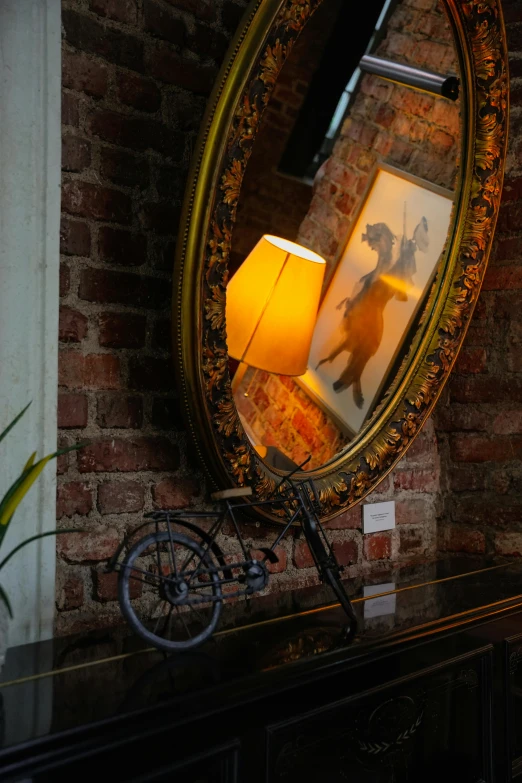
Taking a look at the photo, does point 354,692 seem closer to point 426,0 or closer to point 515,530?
point 515,530

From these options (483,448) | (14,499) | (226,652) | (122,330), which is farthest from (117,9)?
(483,448)

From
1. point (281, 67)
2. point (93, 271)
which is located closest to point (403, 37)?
point (281, 67)

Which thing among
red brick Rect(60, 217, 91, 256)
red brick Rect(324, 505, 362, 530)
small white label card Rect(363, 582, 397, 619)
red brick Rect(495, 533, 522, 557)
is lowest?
small white label card Rect(363, 582, 397, 619)

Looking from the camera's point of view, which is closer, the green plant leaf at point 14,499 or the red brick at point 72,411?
the green plant leaf at point 14,499

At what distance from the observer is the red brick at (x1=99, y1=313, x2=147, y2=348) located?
5.22ft

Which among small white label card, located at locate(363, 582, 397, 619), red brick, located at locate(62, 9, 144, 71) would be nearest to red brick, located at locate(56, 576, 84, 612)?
small white label card, located at locate(363, 582, 397, 619)

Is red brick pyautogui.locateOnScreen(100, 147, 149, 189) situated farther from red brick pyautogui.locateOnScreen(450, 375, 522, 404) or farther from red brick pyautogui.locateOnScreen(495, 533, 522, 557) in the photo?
red brick pyautogui.locateOnScreen(495, 533, 522, 557)

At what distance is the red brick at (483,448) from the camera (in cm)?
239

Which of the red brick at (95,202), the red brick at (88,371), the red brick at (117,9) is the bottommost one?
the red brick at (88,371)

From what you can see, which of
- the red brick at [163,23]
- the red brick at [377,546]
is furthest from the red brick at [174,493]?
the red brick at [163,23]

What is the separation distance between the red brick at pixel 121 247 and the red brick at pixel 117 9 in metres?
0.42

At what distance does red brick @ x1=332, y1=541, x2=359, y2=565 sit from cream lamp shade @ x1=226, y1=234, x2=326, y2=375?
0.55m

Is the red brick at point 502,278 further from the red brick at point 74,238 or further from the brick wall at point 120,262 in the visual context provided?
the red brick at point 74,238

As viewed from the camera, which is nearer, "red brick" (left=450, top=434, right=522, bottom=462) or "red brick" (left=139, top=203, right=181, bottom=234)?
"red brick" (left=139, top=203, right=181, bottom=234)
